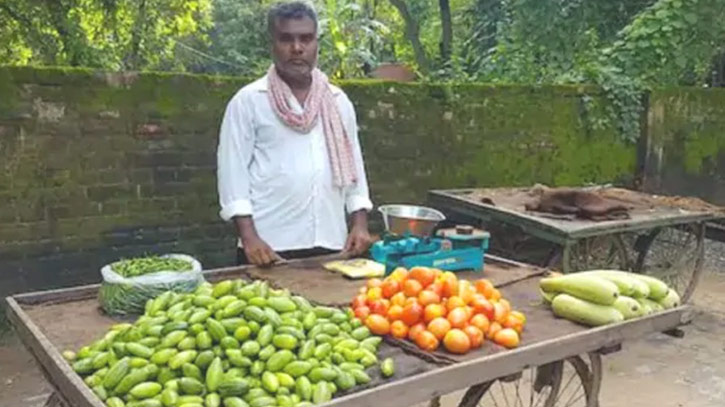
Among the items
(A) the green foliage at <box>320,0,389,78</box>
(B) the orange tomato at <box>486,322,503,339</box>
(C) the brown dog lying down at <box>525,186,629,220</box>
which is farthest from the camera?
(A) the green foliage at <box>320,0,389,78</box>

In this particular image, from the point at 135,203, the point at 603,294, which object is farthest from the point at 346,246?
the point at 135,203

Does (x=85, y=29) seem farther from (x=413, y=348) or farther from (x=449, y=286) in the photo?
(x=413, y=348)

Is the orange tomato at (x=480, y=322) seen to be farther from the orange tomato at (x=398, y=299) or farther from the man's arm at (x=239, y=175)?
the man's arm at (x=239, y=175)

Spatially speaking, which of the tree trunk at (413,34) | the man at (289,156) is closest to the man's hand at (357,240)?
the man at (289,156)

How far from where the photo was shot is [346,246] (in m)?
2.99

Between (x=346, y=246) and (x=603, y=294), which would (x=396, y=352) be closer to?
(x=603, y=294)

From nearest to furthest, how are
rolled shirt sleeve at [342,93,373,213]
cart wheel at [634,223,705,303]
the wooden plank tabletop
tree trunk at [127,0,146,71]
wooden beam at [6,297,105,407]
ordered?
wooden beam at [6,297,105,407] < rolled shirt sleeve at [342,93,373,213] < the wooden plank tabletop < cart wheel at [634,223,705,303] < tree trunk at [127,0,146,71]

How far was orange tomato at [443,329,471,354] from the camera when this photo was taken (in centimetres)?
191

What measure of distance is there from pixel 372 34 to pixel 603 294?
8.21m

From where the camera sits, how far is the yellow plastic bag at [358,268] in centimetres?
257

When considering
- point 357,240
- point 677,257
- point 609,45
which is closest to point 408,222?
point 357,240

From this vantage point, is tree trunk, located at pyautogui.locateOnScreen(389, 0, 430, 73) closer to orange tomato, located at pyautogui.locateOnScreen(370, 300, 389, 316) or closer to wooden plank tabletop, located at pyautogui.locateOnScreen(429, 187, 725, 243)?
wooden plank tabletop, located at pyautogui.locateOnScreen(429, 187, 725, 243)

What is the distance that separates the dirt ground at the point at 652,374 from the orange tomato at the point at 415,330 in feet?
5.87

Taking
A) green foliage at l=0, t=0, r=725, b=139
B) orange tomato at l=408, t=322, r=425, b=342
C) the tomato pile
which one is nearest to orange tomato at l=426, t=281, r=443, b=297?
the tomato pile
